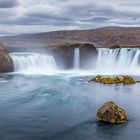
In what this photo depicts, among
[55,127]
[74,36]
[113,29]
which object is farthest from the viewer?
[113,29]

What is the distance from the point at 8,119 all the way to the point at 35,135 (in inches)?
175

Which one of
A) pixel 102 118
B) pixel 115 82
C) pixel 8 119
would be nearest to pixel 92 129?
pixel 102 118

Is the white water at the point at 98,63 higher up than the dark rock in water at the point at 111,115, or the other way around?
the dark rock in water at the point at 111,115

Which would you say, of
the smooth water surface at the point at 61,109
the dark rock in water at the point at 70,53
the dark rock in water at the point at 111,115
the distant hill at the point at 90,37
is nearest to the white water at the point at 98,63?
the dark rock in water at the point at 70,53

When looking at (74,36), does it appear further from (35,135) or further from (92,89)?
(35,135)

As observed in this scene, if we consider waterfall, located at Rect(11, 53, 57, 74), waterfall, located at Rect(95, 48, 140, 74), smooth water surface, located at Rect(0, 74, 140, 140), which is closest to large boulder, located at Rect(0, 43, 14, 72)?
waterfall, located at Rect(11, 53, 57, 74)

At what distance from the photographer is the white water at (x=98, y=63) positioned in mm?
61500

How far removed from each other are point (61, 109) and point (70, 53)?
3594 centimetres

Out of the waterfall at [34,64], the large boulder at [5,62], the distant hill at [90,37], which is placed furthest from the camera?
the distant hill at [90,37]

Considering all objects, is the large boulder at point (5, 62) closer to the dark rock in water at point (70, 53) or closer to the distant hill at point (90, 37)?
the dark rock in water at point (70, 53)

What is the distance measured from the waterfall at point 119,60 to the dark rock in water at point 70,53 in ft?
5.50

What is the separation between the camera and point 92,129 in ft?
83.0

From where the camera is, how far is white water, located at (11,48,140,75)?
202ft

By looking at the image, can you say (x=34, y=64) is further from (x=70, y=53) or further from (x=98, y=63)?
(x=98, y=63)
